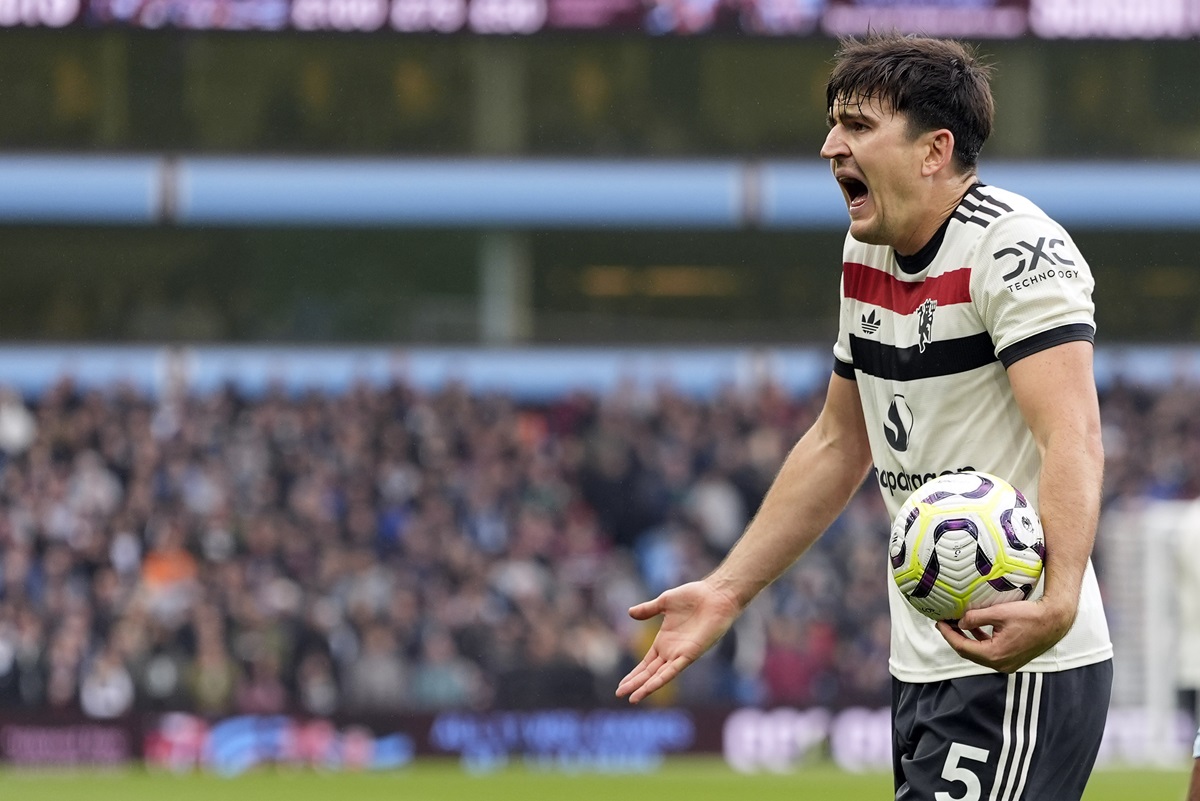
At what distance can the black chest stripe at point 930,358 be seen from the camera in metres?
3.90

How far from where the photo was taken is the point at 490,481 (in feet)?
63.1

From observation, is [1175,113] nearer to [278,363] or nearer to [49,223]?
[278,363]

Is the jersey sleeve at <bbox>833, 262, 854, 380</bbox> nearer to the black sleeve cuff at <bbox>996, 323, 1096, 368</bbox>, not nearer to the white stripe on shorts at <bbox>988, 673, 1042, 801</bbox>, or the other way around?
the black sleeve cuff at <bbox>996, 323, 1096, 368</bbox>

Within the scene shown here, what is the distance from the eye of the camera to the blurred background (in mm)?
16969

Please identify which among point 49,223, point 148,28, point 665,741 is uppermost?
point 148,28

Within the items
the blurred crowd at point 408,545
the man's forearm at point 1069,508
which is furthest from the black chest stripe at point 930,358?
the blurred crowd at point 408,545

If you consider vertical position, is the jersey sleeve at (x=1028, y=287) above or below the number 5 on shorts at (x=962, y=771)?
above

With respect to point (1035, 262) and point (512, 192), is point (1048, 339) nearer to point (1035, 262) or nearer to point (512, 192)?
point (1035, 262)

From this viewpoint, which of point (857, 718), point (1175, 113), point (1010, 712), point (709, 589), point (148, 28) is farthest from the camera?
point (1175, 113)

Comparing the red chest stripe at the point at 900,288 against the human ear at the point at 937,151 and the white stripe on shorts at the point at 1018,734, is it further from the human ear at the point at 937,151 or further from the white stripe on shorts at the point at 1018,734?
the white stripe on shorts at the point at 1018,734

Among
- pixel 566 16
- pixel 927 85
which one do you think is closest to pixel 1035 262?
pixel 927 85

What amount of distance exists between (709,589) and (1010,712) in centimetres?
78

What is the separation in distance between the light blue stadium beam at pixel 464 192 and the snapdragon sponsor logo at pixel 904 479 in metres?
18.2

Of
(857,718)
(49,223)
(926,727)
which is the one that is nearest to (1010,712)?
(926,727)
